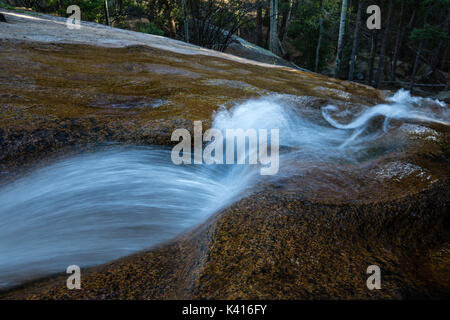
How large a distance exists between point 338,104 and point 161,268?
12.5 feet

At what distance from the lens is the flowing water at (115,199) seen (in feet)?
5.19

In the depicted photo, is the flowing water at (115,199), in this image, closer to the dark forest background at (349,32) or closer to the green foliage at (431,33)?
the dark forest background at (349,32)

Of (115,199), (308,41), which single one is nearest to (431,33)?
(308,41)

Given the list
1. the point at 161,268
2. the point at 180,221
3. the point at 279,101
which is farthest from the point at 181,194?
the point at 279,101

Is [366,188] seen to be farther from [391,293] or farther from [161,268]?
[161,268]

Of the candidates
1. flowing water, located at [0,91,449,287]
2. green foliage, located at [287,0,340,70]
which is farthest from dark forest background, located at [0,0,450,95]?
flowing water, located at [0,91,449,287]

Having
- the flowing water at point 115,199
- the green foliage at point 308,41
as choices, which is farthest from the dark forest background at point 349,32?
the flowing water at point 115,199

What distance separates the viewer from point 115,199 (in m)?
2.03

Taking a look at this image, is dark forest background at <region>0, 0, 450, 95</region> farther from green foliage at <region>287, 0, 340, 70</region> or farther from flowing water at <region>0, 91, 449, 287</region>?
flowing water at <region>0, 91, 449, 287</region>

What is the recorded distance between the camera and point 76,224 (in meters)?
1.82

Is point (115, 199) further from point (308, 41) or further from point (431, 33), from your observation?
point (308, 41)

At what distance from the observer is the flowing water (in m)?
1.58

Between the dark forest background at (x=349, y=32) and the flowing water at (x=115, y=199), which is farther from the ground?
the dark forest background at (x=349, y=32)

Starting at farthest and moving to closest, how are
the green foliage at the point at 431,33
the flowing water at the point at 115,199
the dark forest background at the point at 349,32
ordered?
the dark forest background at the point at 349,32 < the green foliage at the point at 431,33 < the flowing water at the point at 115,199
